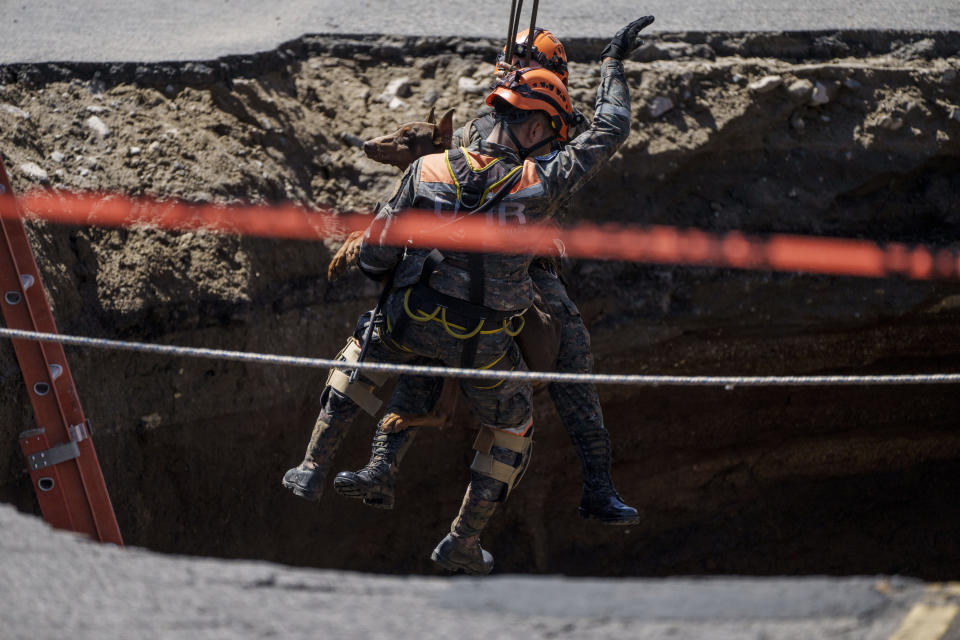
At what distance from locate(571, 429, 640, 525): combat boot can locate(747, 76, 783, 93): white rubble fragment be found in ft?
10.8

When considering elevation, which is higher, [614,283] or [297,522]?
[614,283]

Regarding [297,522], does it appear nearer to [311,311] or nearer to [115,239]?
[311,311]

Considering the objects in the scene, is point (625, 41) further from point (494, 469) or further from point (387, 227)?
point (494, 469)

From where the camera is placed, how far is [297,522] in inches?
285

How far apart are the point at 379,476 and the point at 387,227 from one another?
126 centimetres

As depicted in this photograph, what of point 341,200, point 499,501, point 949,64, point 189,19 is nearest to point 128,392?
point 341,200

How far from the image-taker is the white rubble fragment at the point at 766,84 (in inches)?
287

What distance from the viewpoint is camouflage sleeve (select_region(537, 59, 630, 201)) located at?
4707mm

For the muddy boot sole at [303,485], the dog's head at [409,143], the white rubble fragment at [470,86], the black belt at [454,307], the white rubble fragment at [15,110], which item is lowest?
the muddy boot sole at [303,485]

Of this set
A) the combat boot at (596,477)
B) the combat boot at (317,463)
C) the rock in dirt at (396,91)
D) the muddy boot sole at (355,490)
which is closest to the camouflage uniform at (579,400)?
the combat boot at (596,477)

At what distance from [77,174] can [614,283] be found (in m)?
3.72

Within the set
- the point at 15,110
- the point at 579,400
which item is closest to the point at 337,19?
the point at 15,110

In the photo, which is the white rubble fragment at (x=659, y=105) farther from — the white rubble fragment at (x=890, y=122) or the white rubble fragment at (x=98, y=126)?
the white rubble fragment at (x=98, y=126)

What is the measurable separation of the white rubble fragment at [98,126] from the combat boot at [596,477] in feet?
11.6
